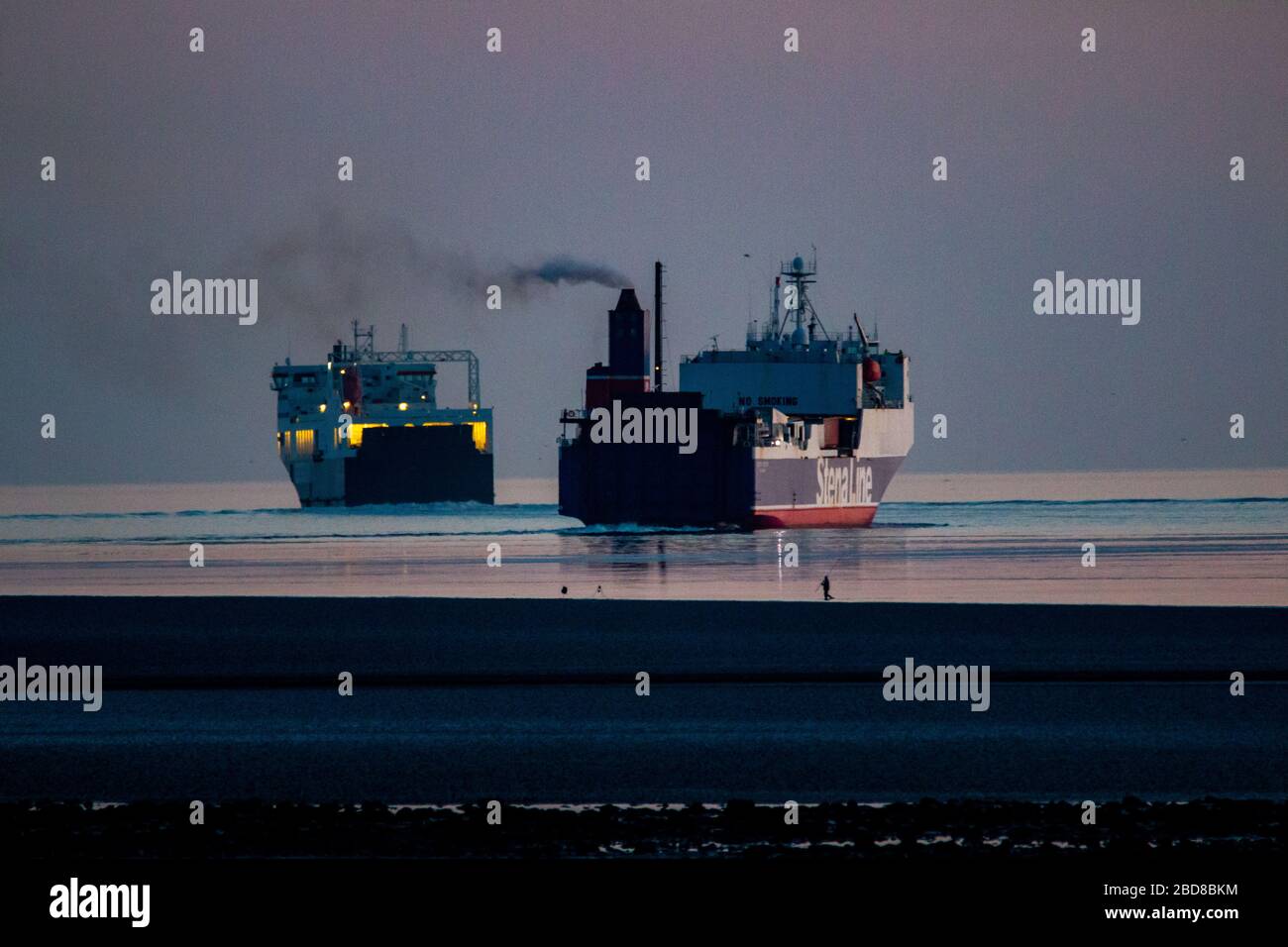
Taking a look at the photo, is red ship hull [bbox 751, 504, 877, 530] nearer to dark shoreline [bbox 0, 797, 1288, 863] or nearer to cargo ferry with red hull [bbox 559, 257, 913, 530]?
cargo ferry with red hull [bbox 559, 257, 913, 530]

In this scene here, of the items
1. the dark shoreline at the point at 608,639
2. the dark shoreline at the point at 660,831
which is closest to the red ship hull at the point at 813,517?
the dark shoreline at the point at 608,639

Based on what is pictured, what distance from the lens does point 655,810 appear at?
13.2 meters

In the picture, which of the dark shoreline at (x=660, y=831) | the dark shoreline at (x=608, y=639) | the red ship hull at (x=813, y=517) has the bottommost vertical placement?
the dark shoreline at (x=660, y=831)

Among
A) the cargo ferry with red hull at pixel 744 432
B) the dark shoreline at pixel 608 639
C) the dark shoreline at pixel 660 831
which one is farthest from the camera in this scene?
the cargo ferry with red hull at pixel 744 432

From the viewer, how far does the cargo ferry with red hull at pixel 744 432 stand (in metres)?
74.5

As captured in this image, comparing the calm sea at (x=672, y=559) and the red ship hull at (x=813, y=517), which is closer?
the calm sea at (x=672, y=559)

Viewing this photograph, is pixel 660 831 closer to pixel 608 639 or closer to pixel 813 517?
pixel 608 639

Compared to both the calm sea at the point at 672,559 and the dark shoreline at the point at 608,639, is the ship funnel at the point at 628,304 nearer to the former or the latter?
the calm sea at the point at 672,559

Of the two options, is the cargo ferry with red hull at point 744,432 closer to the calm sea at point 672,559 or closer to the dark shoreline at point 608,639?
the calm sea at point 672,559

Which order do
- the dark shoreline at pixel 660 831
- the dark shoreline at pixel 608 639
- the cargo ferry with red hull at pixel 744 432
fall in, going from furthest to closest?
the cargo ferry with red hull at pixel 744 432 → the dark shoreline at pixel 608 639 → the dark shoreline at pixel 660 831

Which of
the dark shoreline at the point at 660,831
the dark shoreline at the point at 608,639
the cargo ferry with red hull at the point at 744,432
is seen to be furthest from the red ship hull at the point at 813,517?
the dark shoreline at the point at 660,831

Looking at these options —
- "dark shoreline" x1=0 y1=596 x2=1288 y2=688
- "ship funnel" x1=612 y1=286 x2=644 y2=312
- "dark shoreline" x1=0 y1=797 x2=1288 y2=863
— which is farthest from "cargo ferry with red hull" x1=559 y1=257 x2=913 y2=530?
"dark shoreline" x1=0 y1=797 x2=1288 y2=863

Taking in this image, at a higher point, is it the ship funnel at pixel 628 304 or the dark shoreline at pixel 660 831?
the ship funnel at pixel 628 304
